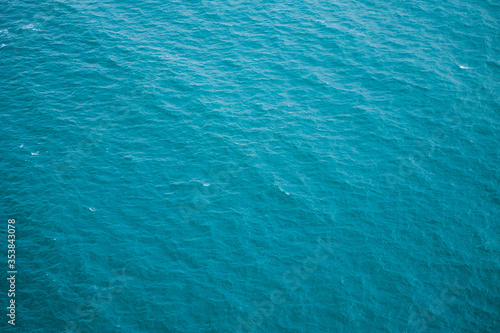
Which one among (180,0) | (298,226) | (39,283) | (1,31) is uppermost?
(180,0)

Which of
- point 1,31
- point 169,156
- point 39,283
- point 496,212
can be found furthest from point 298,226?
point 1,31

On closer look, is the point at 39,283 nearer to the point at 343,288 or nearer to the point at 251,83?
the point at 343,288

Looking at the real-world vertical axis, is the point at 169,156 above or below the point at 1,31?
below

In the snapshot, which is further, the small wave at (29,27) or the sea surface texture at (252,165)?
the small wave at (29,27)

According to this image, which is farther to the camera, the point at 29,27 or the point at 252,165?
the point at 29,27

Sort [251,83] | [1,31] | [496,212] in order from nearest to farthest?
[496,212] → [251,83] → [1,31]

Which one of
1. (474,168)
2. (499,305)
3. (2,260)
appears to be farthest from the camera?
(474,168)

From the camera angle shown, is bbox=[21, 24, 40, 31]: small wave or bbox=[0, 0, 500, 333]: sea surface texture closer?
bbox=[0, 0, 500, 333]: sea surface texture

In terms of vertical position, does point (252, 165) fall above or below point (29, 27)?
below
